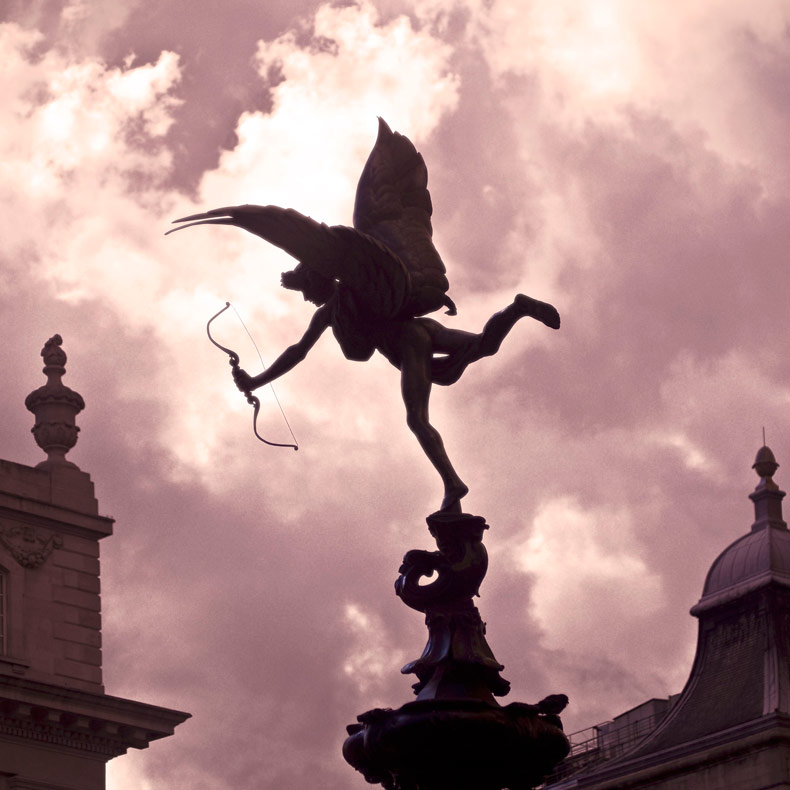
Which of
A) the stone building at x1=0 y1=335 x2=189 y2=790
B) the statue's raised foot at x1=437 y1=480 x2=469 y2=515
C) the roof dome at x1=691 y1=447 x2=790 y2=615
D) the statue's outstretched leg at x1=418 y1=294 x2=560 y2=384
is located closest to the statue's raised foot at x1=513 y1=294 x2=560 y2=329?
the statue's outstretched leg at x1=418 y1=294 x2=560 y2=384

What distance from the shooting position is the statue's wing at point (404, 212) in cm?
1024

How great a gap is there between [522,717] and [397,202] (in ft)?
9.66

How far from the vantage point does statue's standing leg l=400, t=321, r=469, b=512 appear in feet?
32.2

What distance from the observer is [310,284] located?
10195 mm

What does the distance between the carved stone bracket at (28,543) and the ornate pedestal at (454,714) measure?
28.2m

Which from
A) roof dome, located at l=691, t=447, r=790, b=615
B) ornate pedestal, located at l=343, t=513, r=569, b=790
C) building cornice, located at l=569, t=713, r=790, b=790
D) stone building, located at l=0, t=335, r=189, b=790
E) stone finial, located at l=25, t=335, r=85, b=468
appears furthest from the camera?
roof dome, located at l=691, t=447, r=790, b=615

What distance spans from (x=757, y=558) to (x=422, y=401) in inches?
1410

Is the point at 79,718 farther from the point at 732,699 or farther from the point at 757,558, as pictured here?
the point at 757,558

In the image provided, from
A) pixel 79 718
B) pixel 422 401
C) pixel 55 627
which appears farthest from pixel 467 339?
pixel 55 627

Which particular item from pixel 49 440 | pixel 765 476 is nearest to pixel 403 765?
pixel 49 440

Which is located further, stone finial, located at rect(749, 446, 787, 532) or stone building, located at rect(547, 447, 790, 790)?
stone finial, located at rect(749, 446, 787, 532)

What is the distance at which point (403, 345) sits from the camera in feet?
33.3

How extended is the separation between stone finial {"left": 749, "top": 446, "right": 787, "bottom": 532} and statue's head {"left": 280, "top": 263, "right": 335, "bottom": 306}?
36379 mm

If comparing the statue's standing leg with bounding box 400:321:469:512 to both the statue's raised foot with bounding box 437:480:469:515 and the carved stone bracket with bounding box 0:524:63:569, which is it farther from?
the carved stone bracket with bounding box 0:524:63:569
